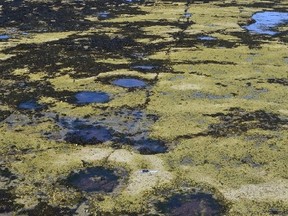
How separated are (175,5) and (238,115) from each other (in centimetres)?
1536

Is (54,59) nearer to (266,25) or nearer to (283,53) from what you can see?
(283,53)

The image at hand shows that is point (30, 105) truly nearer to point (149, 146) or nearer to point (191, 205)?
point (149, 146)

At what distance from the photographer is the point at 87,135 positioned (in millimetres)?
8781

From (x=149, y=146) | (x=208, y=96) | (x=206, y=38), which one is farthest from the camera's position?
(x=206, y=38)

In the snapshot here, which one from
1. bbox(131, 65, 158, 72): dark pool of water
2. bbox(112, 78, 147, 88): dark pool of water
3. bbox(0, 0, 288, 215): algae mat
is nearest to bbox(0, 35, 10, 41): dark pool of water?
bbox(0, 0, 288, 215): algae mat

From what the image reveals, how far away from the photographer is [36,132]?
8844mm

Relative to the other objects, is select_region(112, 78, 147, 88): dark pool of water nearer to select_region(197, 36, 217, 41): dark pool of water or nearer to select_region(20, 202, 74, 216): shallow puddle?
select_region(197, 36, 217, 41): dark pool of water

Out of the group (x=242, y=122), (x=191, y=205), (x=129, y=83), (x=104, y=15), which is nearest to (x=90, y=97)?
(x=129, y=83)

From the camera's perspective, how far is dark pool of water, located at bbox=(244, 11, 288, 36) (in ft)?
57.5

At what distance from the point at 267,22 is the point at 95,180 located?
13996 mm

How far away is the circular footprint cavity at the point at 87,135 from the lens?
8.52m

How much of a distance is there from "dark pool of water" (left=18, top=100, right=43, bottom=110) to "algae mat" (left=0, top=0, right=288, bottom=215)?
22mm

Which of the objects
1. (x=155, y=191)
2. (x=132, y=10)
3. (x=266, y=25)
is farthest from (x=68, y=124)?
(x=132, y=10)

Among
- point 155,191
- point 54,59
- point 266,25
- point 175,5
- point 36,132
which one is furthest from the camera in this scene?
point 175,5
